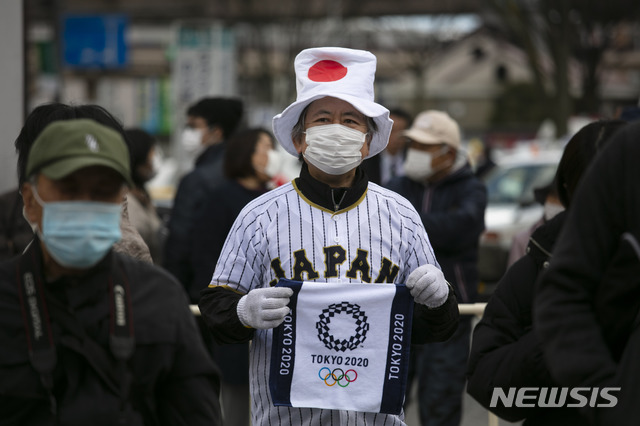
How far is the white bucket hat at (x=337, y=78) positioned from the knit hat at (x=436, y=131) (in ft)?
9.68

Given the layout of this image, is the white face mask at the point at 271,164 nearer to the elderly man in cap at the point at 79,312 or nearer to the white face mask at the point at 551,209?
the white face mask at the point at 551,209

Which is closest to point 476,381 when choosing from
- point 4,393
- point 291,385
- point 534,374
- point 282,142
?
point 534,374

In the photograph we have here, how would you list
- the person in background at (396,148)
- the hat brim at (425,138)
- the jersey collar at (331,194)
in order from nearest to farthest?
the jersey collar at (331,194) → the hat brim at (425,138) → the person in background at (396,148)

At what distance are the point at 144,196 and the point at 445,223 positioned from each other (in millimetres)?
2286

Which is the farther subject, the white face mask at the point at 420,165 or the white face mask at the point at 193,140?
the white face mask at the point at 193,140

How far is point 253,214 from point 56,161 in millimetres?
1193

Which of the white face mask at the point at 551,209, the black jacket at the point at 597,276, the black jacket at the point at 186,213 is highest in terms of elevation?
the black jacket at the point at 597,276

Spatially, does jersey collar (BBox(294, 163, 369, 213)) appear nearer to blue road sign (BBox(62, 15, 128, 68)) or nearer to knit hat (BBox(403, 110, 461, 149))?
knit hat (BBox(403, 110, 461, 149))

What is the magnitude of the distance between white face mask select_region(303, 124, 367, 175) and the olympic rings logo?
71 centimetres

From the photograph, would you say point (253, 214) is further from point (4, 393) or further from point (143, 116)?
point (143, 116)

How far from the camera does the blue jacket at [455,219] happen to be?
6.13m

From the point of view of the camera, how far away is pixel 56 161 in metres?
2.39

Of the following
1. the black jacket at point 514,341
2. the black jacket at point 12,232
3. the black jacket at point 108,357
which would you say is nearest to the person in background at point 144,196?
the black jacket at point 12,232

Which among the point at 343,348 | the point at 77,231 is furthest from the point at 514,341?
the point at 77,231
